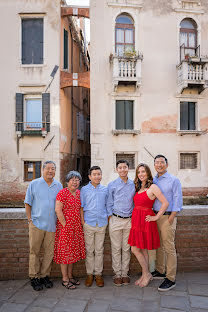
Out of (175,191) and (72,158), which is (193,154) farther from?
(175,191)

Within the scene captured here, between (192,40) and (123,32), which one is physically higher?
(123,32)

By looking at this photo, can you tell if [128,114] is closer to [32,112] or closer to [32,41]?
[32,112]

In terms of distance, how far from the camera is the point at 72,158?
51.7 feet

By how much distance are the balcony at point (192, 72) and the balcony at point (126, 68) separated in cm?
217

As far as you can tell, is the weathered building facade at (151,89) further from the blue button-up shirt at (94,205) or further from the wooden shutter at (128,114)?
the blue button-up shirt at (94,205)

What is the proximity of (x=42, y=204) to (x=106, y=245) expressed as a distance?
1156 mm

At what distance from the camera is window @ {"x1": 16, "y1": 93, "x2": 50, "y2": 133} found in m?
13.4

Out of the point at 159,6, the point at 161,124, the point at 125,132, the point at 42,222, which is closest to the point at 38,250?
the point at 42,222

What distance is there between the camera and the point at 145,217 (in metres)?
3.41

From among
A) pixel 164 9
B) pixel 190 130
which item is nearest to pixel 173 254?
pixel 190 130

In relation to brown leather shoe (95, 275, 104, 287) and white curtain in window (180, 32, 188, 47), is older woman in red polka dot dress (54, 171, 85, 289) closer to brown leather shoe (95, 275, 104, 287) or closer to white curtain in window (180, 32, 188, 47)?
brown leather shoe (95, 275, 104, 287)

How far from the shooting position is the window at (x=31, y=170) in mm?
13508

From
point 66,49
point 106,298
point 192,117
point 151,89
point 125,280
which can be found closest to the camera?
point 106,298

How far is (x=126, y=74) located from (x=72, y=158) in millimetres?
5888
